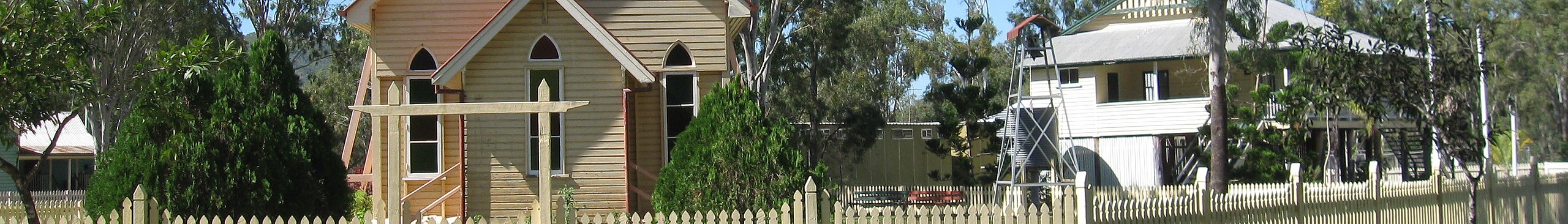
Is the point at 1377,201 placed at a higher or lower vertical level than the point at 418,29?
lower

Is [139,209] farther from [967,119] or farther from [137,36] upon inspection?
[137,36]

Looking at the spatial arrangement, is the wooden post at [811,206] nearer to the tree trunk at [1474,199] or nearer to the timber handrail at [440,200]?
the timber handrail at [440,200]

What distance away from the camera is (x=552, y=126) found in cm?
1923

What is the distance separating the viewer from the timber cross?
40.3 feet

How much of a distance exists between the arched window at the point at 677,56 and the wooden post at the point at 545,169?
22.2 feet

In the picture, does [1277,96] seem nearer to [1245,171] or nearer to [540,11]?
[1245,171]

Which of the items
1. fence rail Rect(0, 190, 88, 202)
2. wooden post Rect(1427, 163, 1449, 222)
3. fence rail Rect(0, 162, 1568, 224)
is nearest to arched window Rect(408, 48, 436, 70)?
fence rail Rect(0, 162, 1568, 224)

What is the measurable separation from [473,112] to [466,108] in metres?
0.12

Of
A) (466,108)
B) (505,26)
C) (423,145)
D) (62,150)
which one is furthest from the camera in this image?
(62,150)

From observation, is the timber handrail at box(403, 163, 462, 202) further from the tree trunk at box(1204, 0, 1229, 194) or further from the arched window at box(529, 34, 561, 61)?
the tree trunk at box(1204, 0, 1229, 194)

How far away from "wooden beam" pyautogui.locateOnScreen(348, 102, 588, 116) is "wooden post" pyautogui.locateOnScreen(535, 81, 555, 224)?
0.25 metres

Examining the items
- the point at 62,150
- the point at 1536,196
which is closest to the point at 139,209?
the point at 1536,196

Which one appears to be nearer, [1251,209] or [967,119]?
[1251,209]

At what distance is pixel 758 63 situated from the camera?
Answer: 39.0m
